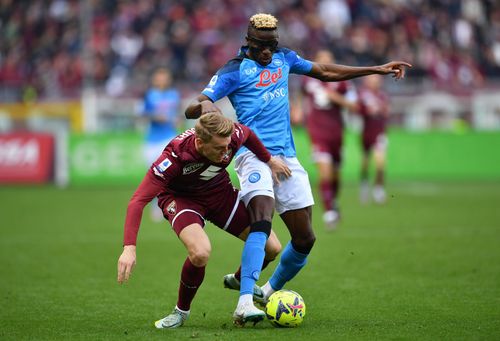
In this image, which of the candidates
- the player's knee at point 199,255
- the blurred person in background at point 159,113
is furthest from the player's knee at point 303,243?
the blurred person in background at point 159,113

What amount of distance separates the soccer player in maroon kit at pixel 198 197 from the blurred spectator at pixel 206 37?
1821cm

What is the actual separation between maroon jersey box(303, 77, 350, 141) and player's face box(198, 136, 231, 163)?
304 inches

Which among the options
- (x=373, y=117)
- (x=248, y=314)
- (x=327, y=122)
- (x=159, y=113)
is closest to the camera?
(x=248, y=314)

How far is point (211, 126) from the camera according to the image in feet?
21.6

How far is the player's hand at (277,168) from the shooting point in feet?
24.1

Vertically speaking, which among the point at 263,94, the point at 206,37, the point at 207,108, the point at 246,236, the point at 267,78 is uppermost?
the point at 206,37

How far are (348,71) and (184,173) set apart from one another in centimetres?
190

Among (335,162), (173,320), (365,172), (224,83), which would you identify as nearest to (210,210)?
(173,320)

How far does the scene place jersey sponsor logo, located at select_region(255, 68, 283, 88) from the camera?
7500 mm

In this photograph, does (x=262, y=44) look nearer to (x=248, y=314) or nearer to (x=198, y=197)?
(x=198, y=197)

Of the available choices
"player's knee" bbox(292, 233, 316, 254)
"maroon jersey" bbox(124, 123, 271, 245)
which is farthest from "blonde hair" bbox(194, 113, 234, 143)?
"player's knee" bbox(292, 233, 316, 254)

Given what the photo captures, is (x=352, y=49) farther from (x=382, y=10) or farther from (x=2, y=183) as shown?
(x=2, y=183)

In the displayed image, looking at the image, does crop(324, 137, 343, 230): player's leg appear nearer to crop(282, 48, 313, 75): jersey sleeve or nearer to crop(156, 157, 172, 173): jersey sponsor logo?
crop(282, 48, 313, 75): jersey sleeve

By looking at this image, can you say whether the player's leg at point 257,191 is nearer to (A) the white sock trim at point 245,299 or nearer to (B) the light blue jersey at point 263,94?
(B) the light blue jersey at point 263,94
